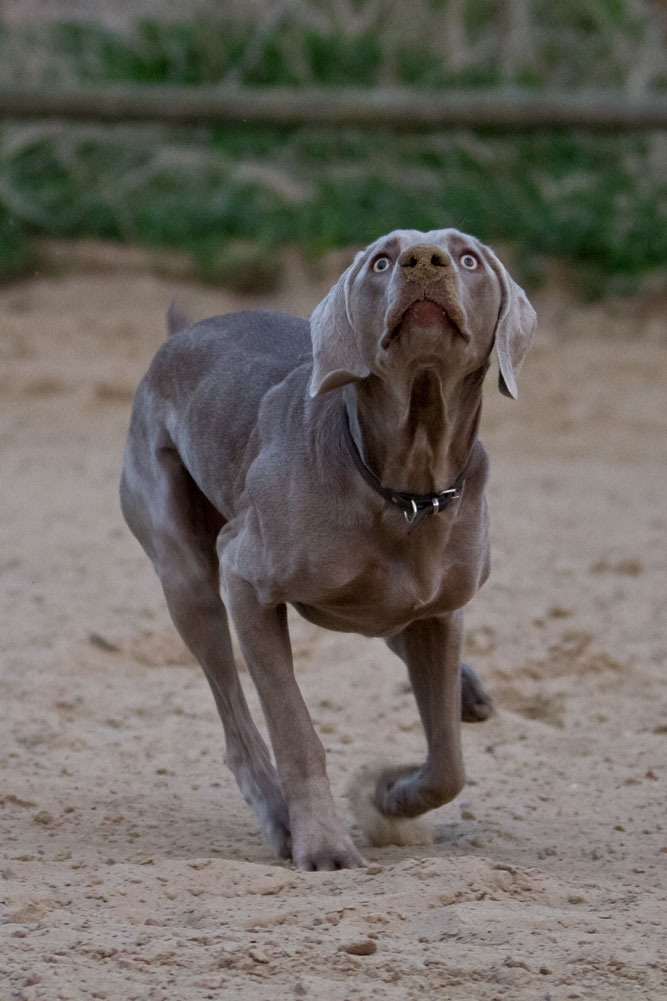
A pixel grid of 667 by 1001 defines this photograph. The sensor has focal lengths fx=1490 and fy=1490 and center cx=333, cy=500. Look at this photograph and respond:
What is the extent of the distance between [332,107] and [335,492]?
7.92m

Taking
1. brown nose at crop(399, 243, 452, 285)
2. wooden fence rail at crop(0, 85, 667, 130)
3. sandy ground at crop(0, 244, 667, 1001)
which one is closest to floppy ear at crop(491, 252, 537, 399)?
brown nose at crop(399, 243, 452, 285)

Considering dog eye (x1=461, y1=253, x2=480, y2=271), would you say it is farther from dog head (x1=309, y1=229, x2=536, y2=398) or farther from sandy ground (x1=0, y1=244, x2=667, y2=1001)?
sandy ground (x1=0, y1=244, x2=667, y2=1001)

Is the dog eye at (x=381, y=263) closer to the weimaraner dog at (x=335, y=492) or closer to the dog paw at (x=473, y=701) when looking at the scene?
the weimaraner dog at (x=335, y=492)

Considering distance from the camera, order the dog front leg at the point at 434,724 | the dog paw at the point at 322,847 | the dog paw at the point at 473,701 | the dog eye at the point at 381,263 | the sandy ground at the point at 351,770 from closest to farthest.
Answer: the sandy ground at the point at 351,770 < the dog eye at the point at 381,263 < the dog paw at the point at 322,847 < the dog front leg at the point at 434,724 < the dog paw at the point at 473,701

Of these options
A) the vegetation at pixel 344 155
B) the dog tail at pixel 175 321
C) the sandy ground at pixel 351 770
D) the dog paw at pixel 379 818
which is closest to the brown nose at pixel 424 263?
the sandy ground at pixel 351 770

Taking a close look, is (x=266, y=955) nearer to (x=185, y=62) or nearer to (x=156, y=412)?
(x=156, y=412)

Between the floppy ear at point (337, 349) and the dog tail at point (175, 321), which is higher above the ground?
the floppy ear at point (337, 349)

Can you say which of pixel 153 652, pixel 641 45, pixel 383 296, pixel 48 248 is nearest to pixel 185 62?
pixel 48 248

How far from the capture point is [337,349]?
10.8 ft

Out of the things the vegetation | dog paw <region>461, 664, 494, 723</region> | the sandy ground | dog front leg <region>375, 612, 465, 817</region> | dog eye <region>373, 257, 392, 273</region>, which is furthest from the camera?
the vegetation

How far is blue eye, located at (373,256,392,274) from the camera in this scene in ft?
10.6

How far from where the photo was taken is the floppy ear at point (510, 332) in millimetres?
3277

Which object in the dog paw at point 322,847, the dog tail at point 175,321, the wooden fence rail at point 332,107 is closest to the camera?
the dog paw at point 322,847

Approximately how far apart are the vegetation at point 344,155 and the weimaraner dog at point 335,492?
7.29m
